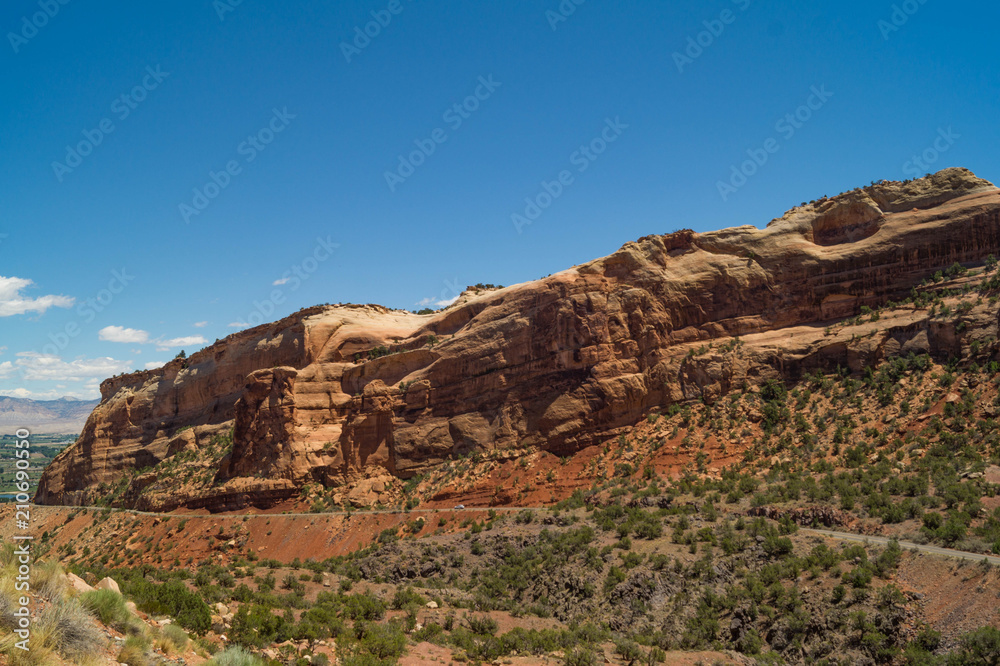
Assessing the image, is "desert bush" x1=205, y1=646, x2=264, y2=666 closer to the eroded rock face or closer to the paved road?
the paved road

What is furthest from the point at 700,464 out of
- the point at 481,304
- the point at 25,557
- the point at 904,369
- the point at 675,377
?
the point at 25,557

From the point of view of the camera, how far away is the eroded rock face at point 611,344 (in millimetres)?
36250

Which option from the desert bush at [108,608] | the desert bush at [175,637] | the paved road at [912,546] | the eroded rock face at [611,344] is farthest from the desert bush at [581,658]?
the eroded rock face at [611,344]

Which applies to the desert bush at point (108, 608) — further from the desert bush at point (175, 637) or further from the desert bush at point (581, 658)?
the desert bush at point (581, 658)

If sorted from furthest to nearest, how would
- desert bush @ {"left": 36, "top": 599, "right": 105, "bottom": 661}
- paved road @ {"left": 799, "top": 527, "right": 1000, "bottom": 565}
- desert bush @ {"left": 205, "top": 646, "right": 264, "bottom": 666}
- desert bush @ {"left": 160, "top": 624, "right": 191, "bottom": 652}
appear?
paved road @ {"left": 799, "top": 527, "right": 1000, "bottom": 565}, desert bush @ {"left": 160, "top": 624, "right": 191, "bottom": 652}, desert bush @ {"left": 205, "top": 646, "right": 264, "bottom": 666}, desert bush @ {"left": 36, "top": 599, "right": 105, "bottom": 661}

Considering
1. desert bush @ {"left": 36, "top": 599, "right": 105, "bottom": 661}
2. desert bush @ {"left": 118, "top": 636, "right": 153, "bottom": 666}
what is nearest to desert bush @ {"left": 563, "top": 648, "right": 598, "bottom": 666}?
desert bush @ {"left": 118, "top": 636, "right": 153, "bottom": 666}

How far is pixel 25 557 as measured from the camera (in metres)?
10.8

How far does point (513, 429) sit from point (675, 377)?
1036 cm

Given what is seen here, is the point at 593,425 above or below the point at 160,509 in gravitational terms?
above

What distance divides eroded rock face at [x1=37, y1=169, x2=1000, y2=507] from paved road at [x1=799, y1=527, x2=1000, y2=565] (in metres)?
14.0

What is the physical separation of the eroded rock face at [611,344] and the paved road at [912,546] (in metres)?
14.0

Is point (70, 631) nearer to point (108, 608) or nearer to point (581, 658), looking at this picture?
point (108, 608)

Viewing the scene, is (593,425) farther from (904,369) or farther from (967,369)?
(967,369)

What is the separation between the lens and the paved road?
18.7 meters
